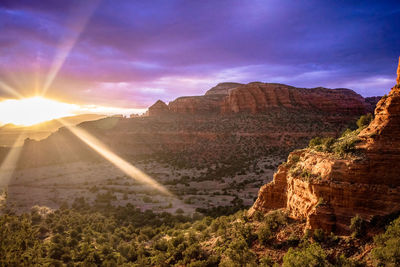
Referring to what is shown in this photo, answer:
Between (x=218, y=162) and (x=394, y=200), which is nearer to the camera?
(x=394, y=200)

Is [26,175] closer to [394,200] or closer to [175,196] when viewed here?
[175,196]

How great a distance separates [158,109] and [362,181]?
292ft

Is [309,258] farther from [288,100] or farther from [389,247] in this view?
[288,100]

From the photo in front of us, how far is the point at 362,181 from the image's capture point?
30.3ft

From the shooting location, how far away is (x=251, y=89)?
81.2m

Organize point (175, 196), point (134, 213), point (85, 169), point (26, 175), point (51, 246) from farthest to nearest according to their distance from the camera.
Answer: point (85, 169)
point (26, 175)
point (175, 196)
point (134, 213)
point (51, 246)

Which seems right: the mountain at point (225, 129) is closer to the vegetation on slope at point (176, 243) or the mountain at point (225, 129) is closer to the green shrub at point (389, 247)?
the vegetation on slope at point (176, 243)

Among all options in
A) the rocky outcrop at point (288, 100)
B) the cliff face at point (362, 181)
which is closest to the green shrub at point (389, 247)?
the cliff face at point (362, 181)

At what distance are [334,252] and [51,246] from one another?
17111 millimetres

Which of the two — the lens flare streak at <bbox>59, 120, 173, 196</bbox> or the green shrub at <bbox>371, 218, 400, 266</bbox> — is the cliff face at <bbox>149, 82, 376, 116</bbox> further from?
the green shrub at <bbox>371, 218, 400, 266</bbox>

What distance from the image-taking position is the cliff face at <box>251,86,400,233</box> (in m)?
8.91

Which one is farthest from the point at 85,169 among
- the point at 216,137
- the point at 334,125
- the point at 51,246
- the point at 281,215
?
the point at 334,125

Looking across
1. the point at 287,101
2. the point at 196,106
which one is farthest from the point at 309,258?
the point at 196,106

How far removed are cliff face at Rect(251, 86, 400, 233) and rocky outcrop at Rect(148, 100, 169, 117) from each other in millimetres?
83884
